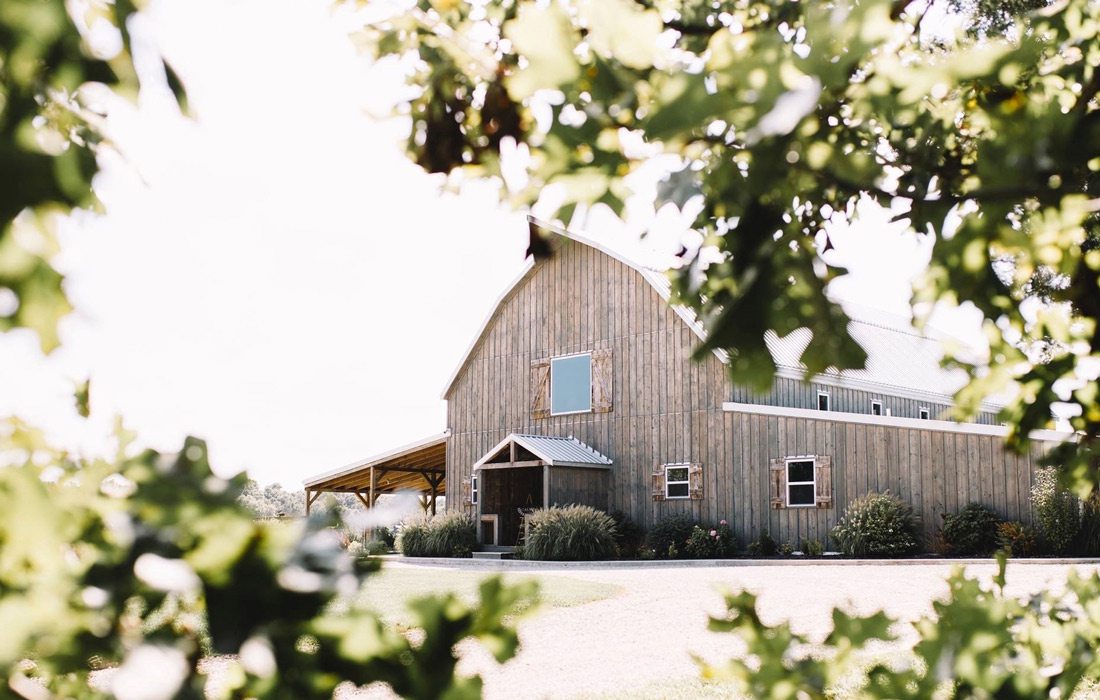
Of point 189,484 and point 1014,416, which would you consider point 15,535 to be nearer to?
point 189,484

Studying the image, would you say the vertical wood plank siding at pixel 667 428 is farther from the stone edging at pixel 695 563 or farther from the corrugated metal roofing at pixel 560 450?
the stone edging at pixel 695 563

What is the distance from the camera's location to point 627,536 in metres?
20.1

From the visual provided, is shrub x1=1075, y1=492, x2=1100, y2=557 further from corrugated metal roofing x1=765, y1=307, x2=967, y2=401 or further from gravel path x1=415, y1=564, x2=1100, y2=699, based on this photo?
corrugated metal roofing x1=765, y1=307, x2=967, y2=401

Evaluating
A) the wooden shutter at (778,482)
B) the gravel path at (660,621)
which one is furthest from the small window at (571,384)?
the gravel path at (660,621)

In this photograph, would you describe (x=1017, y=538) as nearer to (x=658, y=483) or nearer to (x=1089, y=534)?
(x=1089, y=534)

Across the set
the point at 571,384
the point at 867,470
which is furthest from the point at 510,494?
the point at 867,470

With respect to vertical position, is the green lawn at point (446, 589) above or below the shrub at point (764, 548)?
above

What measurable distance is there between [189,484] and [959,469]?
1737cm

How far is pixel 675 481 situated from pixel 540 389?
14.5 feet

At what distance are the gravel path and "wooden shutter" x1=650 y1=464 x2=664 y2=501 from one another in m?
7.23

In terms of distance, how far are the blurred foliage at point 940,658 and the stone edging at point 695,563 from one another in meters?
12.2

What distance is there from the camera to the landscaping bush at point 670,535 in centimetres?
1866

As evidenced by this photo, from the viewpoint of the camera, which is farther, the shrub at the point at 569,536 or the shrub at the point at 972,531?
the shrub at the point at 569,536

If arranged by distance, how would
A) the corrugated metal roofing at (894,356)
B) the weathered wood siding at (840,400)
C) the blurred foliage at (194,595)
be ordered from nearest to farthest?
1. the blurred foliage at (194,595)
2. the weathered wood siding at (840,400)
3. the corrugated metal roofing at (894,356)
